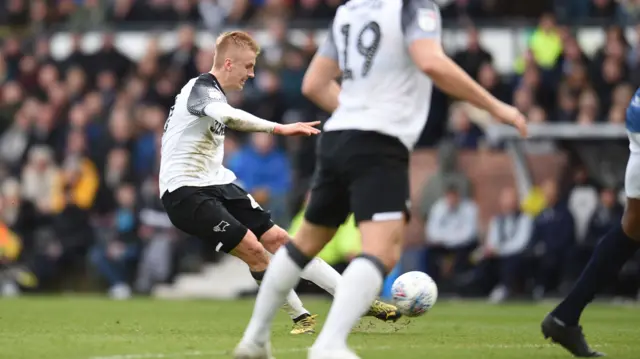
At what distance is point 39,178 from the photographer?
22.0 metres

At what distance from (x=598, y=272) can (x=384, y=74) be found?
235 centimetres

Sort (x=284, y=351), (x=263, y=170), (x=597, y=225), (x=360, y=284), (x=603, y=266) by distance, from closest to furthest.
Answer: (x=360, y=284) < (x=603, y=266) < (x=284, y=351) < (x=597, y=225) < (x=263, y=170)

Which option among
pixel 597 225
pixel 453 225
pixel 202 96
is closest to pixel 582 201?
pixel 597 225

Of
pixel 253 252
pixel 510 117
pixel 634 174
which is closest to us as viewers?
pixel 510 117

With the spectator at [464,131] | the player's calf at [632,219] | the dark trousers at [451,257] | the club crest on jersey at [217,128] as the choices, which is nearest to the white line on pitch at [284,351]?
the player's calf at [632,219]

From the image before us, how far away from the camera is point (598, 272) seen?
873cm

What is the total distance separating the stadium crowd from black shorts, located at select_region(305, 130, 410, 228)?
11.7 meters

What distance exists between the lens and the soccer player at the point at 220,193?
10500 mm

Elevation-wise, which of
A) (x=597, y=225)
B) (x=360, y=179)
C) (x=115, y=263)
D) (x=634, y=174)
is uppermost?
(x=360, y=179)

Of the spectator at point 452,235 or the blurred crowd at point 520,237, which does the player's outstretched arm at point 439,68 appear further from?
the spectator at point 452,235

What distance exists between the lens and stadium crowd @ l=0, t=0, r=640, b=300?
1939cm

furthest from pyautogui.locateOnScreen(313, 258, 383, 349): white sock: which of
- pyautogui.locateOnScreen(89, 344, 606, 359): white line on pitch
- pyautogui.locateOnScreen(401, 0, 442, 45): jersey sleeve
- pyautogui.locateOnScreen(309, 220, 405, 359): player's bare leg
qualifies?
pyautogui.locateOnScreen(89, 344, 606, 359): white line on pitch

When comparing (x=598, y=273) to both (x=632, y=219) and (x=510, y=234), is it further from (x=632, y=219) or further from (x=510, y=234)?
(x=510, y=234)

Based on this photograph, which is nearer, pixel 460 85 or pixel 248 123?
pixel 460 85
